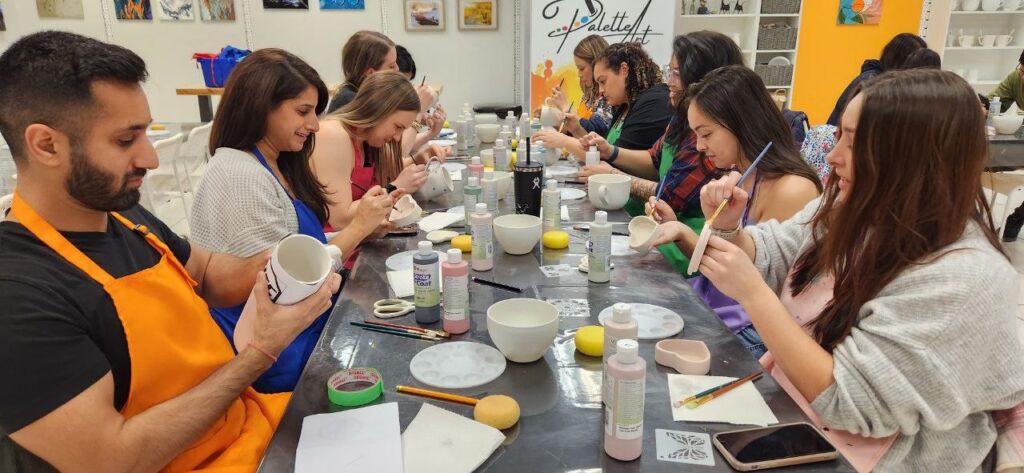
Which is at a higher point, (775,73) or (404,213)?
(775,73)

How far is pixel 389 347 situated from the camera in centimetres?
139

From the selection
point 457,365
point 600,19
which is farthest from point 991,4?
point 457,365

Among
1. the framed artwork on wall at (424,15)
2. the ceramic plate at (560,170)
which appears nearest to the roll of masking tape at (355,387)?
the ceramic plate at (560,170)

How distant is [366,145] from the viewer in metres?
2.78

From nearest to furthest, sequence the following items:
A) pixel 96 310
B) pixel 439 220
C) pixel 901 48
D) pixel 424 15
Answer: pixel 96 310 → pixel 439 220 → pixel 901 48 → pixel 424 15

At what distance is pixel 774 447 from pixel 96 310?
1.18 metres

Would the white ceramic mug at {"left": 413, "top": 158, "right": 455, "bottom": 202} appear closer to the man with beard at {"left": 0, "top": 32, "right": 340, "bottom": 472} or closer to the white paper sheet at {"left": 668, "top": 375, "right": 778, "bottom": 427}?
the man with beard at {"left": 0, "top": 32, "right": 340, "bottom": 472}

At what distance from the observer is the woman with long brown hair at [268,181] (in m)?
1.75

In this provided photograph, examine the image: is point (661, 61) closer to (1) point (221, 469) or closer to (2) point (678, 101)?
(2) point (678, 101)

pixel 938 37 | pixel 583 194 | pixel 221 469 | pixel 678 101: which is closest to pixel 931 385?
pixel 221 469

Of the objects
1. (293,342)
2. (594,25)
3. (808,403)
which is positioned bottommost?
(293,342)

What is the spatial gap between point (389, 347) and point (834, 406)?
0.89m

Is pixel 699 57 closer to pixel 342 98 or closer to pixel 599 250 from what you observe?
pixel 599 250

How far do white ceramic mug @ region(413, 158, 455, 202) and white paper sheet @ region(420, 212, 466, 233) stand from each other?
27 centimetres
